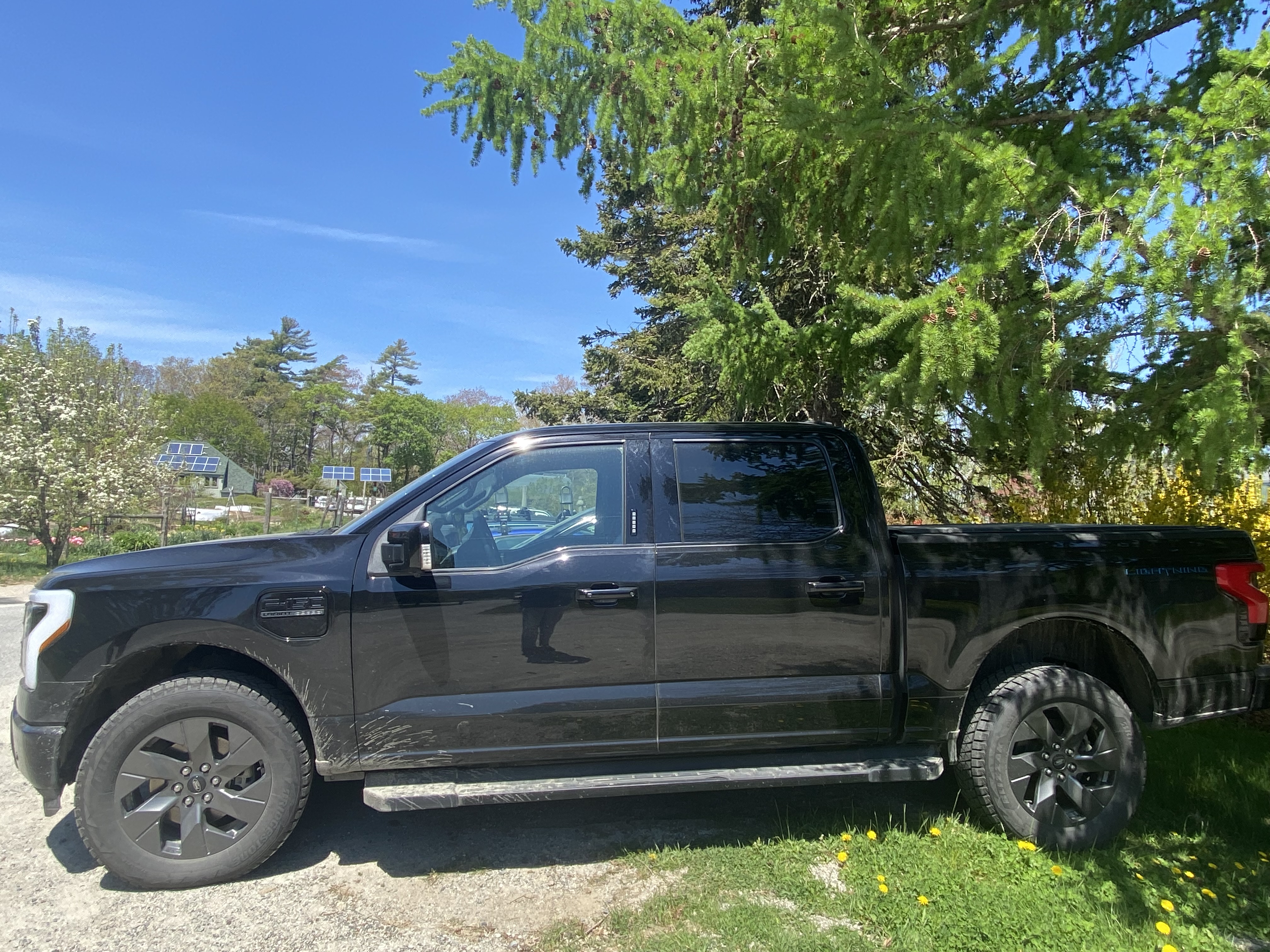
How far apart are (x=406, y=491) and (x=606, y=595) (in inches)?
42.7

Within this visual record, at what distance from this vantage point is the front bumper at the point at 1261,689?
374 cm

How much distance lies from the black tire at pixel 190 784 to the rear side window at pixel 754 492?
2.03 metres

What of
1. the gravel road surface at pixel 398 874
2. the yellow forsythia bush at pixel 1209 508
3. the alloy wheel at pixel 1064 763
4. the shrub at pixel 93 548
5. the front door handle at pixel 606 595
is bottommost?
the gravel road surface at pixel 398 874

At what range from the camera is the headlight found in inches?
123

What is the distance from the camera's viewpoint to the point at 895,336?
4.34 metres

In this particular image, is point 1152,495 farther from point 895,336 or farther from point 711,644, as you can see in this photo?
point 711,644

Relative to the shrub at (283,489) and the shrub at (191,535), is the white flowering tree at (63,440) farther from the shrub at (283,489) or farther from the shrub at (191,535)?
the shrub at (283,489)

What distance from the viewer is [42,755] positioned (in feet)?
10.2

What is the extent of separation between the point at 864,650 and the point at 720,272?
6.84 meters

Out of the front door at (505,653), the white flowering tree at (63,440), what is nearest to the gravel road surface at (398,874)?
the front door at (505,653)

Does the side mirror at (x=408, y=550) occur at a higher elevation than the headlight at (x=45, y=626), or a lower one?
higher

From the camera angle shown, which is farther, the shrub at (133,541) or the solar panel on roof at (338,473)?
the solar panel on roof at (338,473)

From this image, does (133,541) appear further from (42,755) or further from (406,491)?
(406,491)

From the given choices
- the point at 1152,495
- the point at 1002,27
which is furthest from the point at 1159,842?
the point at 1002,27
